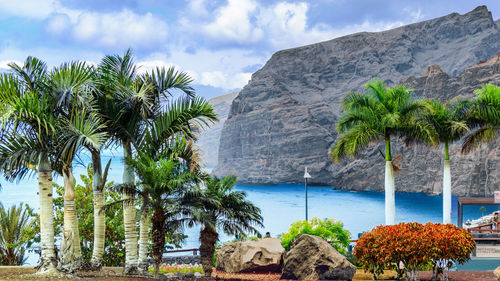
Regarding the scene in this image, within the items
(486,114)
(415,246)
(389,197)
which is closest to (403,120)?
(389,197)

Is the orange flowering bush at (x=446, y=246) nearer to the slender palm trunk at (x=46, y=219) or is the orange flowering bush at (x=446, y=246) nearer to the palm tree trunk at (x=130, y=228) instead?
the palm tree trunk at (x=130, y=228)

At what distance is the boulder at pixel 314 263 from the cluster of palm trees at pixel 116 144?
66.3 inches

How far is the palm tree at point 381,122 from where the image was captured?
21953 mm

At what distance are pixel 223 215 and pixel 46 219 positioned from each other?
499cm

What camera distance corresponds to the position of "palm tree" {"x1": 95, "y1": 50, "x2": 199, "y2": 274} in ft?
51.1

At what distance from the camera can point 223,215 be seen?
52.6ft

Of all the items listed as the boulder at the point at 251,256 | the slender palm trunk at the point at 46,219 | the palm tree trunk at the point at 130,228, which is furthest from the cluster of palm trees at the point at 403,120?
the slender palm trunk at the point at 46,219

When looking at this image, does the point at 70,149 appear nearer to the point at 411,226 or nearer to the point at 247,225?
the point at 247,225

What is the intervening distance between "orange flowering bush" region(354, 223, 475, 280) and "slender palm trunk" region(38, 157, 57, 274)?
8.59 m

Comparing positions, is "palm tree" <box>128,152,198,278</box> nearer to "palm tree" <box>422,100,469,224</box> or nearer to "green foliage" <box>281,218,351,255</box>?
"green foliage" <box>281,218,351,255</box>

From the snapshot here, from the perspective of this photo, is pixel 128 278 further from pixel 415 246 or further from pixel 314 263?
pixel 415 246

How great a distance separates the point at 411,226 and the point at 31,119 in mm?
10847

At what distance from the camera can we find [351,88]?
187m

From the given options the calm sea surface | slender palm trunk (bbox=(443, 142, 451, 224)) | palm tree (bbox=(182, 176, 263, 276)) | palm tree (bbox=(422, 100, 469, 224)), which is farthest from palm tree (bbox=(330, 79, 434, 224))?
the calm sea surface
